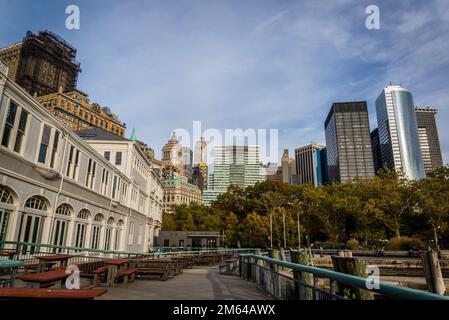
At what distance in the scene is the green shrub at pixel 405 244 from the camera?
37812 millimetres

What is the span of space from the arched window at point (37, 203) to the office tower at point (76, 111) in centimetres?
6537

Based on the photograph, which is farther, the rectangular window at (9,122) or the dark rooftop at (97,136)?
the dark rooftop at (97,136)

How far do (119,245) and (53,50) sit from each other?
97.2m

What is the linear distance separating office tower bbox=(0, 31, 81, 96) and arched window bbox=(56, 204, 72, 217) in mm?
92236

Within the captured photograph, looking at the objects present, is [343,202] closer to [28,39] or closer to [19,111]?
[19,111]

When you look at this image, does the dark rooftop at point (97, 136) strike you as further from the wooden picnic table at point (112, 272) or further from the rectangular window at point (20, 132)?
the wooden picnic table at point (112, 272)

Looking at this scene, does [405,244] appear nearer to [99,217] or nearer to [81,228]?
[99,217]

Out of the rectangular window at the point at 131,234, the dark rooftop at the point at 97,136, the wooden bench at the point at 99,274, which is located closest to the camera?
the wooden bench at the point at 99,274

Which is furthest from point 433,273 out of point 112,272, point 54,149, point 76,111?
point 76,111

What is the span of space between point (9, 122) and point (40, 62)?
10184cm

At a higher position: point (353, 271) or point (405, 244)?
point (405, 244)

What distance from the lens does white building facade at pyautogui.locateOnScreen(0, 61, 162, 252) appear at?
45.4 feet

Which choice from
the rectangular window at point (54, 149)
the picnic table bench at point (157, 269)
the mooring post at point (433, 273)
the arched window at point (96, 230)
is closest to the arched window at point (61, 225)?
the rectangular window at point (54, 149)

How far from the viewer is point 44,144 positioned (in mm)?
16719
